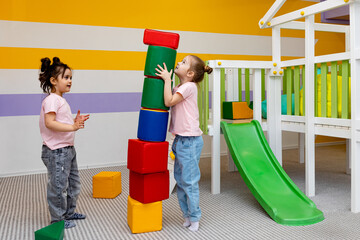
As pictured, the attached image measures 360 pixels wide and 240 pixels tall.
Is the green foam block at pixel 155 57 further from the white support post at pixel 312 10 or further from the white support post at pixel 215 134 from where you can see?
the white support post at pixel 312 10

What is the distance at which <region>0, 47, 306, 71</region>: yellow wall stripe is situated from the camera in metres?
3.14

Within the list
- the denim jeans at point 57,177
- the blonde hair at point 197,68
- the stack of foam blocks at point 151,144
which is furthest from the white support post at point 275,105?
the denim jeans at point 57,177

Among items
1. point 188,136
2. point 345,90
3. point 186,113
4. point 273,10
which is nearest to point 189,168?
point 188,136

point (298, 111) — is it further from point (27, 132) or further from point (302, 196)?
point (27, 132)

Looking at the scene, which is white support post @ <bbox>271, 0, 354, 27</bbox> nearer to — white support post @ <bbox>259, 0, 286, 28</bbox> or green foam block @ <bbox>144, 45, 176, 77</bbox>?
white support post @ <bbox>259, 0, 286, 28</bbox>

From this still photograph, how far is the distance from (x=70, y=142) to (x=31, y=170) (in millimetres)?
1615

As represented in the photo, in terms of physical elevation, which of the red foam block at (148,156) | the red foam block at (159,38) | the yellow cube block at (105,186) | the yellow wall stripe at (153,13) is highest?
the yellow wall stripe at (153,13)

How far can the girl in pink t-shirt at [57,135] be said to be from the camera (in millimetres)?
1789

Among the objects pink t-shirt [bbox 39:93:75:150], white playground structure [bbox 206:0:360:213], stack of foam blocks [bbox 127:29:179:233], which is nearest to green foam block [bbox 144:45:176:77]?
stack of foam blocks [bbox 127:29:179:233]

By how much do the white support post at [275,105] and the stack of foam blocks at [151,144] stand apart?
1186 mm

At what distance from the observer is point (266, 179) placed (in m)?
2.25

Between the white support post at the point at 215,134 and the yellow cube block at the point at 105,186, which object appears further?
the white support post at the point at 215,134

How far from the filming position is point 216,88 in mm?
2537

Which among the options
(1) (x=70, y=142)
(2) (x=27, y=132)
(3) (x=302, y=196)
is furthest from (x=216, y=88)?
(2) (x=27, y=132)
